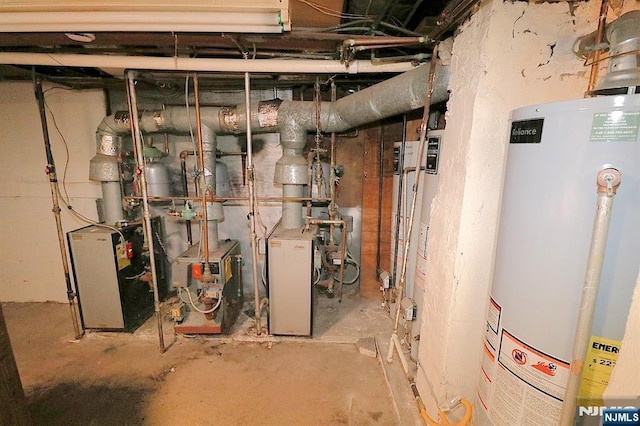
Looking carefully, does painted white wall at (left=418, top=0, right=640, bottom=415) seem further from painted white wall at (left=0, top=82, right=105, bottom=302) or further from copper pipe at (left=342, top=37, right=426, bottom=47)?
painted white wall at (left=0, top=82, right=105, bottom=302)

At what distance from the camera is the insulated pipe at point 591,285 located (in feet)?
2.13

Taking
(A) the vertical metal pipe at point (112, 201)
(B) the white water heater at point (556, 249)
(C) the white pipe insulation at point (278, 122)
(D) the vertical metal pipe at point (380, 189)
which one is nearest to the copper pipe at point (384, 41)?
(C) the white pipe insulation at point (278, 122)

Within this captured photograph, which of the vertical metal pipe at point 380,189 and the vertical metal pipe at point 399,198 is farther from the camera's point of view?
the vertical metal pipe at point 380,189

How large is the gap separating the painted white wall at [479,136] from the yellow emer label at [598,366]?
440 millimetres

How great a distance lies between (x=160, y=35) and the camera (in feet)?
5.36

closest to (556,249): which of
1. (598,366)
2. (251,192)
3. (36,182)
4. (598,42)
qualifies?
(598,366)

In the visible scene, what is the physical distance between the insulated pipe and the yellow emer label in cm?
7

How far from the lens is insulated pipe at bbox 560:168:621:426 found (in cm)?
65

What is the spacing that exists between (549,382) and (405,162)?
176 centimetres

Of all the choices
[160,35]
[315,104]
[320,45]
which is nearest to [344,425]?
[315,104]

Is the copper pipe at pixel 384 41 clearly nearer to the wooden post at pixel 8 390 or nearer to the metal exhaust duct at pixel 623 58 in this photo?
the metal exhaust duct at pixel 623 58

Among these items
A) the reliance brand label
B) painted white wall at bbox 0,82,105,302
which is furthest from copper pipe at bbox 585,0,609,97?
painted white wall at bbox 0,82,105,302

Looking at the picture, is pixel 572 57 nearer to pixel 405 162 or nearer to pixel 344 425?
pixel 405 162

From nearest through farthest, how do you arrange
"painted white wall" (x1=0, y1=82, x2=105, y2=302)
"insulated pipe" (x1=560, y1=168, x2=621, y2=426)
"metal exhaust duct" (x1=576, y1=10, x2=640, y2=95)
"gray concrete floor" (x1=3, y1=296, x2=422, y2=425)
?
1. "insulated pipe" (x1=560, y1=168, x2=621, y2=426)
2. "metal exhaust duct" (x1=576, y1=10, x2=640, y2=95)
3. "gray concrete floor" (x1=3, y1=296, x2=422, y2=425)
4. "painted white wall" (x1=0, y1=82, x2=105, y2=302)
